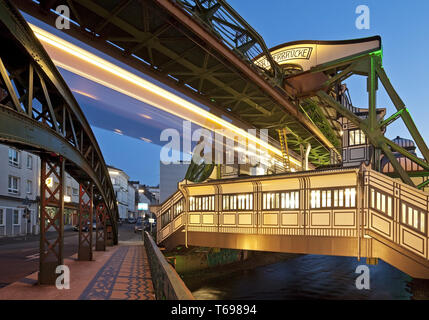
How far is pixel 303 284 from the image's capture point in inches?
790

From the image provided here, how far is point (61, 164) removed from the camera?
1021cm

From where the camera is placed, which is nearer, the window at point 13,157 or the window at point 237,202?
the window at point 237,202

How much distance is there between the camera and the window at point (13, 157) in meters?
33.7

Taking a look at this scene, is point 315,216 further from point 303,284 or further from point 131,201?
point 131,201

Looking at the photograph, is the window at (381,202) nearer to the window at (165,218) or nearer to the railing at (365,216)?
the railing at (365,216)

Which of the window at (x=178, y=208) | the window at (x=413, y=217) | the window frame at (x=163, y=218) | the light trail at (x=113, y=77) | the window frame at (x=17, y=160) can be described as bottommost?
the window frame at (x=163, y=218)

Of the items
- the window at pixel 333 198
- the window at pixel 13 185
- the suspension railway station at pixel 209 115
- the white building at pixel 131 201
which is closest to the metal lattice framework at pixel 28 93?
the suspension railway station at pixel 209 115

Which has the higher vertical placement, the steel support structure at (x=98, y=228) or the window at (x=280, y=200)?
the window at (x=280, y=200)

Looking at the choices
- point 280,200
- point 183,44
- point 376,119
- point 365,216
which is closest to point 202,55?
point 183,44

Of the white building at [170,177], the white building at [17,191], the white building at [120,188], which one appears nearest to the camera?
the white building at [17,191]

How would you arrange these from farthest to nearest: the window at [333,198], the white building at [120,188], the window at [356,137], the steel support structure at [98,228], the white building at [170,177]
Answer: the white building at [120,188] → the white building at [170,177] → the window at [356,137] → the steel support structure at [98,228] → the window at [333,198]

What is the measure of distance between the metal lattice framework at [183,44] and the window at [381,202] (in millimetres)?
7445

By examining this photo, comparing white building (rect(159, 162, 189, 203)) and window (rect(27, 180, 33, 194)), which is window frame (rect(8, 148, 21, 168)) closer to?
window (rect(27, 180, 33, 194))

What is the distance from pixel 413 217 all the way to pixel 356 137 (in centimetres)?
1513
